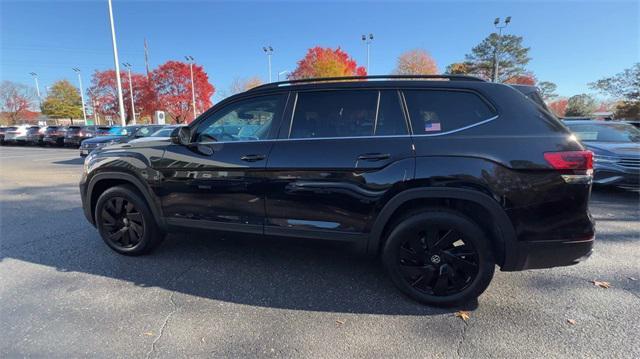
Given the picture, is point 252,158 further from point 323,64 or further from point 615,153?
point 323,64

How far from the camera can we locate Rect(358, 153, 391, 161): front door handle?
2.67 metres

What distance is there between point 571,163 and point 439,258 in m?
1.18

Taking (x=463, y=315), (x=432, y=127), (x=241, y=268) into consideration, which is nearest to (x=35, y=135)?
(x=241, y=268)

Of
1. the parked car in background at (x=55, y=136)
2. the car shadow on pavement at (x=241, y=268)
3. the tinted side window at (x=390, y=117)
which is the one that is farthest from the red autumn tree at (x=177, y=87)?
the tinted side window at (x=390, y=117)

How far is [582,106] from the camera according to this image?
173 feet

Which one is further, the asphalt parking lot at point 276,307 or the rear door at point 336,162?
the rear door at point 336,162

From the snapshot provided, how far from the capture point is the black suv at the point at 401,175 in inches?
98.5

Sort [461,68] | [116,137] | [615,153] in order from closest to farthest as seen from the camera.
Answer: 1. [615,153]
2. [116,137]
3. [461,68]

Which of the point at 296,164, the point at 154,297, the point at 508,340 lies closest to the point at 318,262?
the point at 296,164

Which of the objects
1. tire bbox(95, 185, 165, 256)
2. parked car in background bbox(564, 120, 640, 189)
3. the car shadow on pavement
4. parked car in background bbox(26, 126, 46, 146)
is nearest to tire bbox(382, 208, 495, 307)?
the car shadow on pavement

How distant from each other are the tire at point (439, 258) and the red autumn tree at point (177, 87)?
4742cm

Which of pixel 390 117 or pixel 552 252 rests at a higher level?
pixel 390 117

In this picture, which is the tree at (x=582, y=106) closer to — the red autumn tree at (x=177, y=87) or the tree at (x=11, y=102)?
the red autumn tree at (x=177, y=87)

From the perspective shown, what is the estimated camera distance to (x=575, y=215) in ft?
8.21
